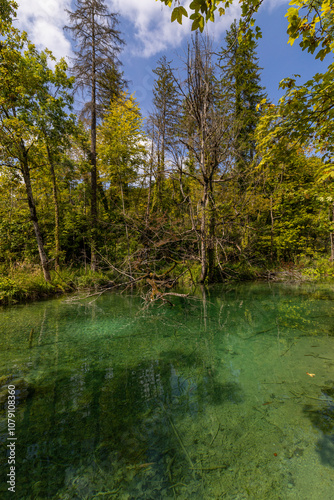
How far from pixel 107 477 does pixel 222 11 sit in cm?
402

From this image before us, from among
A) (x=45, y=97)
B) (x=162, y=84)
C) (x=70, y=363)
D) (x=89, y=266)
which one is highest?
(x=162, y=84)

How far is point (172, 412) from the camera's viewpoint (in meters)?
2.07

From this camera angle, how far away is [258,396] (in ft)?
7.45

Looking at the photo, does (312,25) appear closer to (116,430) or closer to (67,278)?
(116,430)

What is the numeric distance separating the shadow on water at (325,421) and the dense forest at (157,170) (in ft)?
7.76

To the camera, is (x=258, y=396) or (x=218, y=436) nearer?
(x=218, y=436)

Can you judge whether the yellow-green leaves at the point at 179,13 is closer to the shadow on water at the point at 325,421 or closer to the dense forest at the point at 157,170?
the dense forest at the point at 157,170

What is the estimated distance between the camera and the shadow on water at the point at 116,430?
142 centimetres

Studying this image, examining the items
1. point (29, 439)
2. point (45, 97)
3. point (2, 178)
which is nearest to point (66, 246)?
point (2, 178)

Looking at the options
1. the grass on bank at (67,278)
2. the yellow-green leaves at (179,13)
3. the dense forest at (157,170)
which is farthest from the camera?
the grass on bank at (67,278)

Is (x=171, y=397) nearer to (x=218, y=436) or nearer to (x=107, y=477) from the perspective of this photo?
(x=218, y=436)

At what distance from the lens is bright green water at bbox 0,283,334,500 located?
143 centimetres

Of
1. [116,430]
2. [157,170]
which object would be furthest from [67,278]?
[116,430]

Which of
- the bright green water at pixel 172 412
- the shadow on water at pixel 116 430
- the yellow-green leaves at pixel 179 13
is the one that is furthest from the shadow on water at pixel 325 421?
the yellow-green leaves at pixel 179 13
